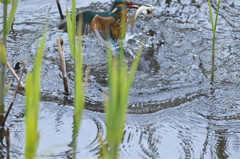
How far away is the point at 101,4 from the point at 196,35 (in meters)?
1.07

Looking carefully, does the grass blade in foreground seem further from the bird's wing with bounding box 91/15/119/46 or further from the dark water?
the bird's wing with bounding box 91/15/119/46

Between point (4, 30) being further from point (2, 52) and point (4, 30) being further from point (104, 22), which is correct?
point (104, 22)

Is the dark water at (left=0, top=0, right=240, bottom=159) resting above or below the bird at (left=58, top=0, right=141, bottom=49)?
below

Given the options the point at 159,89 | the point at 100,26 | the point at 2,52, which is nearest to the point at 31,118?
the point at 2,52

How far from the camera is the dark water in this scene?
2.66 m

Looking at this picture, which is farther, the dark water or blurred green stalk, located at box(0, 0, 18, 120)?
the dark water

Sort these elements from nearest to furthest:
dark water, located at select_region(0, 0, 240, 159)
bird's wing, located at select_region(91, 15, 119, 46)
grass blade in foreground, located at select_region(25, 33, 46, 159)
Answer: grass blade in foreground, located at select_region(25, 33, 46, 159) < dark water, located at select_region(0, 0, 240, 159) < bird's wing, located at select_region(91, 15, 119, 46)

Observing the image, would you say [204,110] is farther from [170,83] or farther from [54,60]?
[54,60]

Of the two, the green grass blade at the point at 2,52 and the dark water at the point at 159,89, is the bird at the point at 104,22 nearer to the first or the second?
the dark water at the point at 159,89

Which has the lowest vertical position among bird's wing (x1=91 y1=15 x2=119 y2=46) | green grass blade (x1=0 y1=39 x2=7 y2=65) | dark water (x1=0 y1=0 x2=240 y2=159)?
dark water (x1=0 y1=0 x2=240 y2=159)

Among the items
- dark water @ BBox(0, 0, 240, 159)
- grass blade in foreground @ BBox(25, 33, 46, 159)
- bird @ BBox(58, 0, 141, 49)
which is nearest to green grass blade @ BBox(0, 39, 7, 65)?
dark water @ BBox(0, 0, 240, 159)

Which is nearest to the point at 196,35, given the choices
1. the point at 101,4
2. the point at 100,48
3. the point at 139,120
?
the point at 100,48

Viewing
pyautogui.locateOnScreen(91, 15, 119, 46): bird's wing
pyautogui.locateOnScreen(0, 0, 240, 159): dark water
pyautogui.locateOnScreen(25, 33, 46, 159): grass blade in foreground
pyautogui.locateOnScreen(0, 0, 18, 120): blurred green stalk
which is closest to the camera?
pyautogui.locateOnScreen(25, 33, 46, 159): grass blade in foreground

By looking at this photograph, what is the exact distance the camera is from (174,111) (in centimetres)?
302
